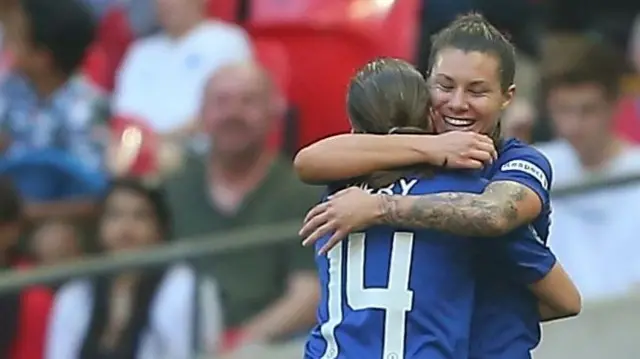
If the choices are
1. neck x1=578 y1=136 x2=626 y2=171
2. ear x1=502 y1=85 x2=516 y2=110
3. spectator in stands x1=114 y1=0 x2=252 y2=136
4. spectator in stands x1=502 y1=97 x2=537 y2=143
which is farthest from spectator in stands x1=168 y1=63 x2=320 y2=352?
ear x1=502 y1=85 x2=516 y2=110

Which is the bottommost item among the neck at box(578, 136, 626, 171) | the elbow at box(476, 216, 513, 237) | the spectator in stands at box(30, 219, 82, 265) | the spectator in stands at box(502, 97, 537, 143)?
the elbow at box(476, 216, 513, 237)

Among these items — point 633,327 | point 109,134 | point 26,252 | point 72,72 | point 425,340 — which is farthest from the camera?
point 72,72

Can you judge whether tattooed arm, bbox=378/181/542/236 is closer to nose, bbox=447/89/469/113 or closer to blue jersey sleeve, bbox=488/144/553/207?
blue jersey sleeve, bbox=488/144/553/207

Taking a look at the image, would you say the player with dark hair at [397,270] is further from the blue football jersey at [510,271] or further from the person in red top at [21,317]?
the person in red top at [21,317]

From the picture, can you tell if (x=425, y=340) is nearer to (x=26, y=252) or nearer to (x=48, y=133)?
(x=26, y=252)

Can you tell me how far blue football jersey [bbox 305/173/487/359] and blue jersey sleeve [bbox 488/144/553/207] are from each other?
0.06 m

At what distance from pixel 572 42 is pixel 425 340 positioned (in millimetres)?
4375

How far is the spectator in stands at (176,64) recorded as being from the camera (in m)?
8.78

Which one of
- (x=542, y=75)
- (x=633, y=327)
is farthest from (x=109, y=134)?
(x=633, y=327)

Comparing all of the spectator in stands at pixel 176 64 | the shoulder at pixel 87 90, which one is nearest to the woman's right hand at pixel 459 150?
the spectator in stands at pixel 176 64

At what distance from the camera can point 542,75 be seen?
8.55m

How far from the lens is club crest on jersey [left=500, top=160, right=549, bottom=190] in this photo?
402cm

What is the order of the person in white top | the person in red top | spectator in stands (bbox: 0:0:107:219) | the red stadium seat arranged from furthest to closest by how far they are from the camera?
the red stadium seat, spectator in stands (bbox: 0:0:107:219), the person in red top, the person in white top

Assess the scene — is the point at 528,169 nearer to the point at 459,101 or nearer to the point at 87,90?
the point at 459,101
